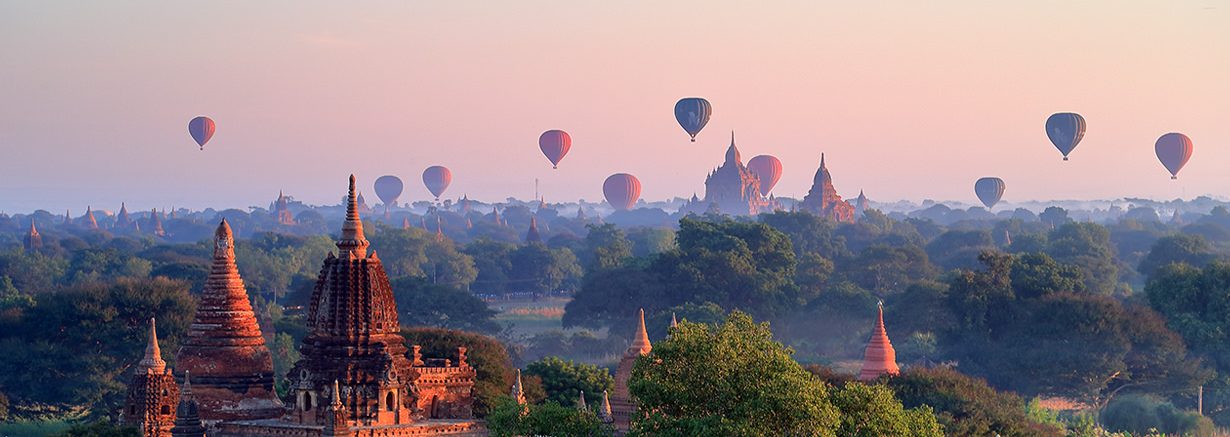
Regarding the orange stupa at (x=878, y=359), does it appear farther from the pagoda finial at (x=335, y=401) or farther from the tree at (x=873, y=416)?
the tree at (x=873, y=416)

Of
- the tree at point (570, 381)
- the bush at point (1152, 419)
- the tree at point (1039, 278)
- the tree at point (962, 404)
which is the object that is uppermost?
the tree at point (1039, 278)

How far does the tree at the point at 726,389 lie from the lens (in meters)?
41.1

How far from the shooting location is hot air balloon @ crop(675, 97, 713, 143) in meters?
185

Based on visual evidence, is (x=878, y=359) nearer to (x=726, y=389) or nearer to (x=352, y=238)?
(x=352, y=238)

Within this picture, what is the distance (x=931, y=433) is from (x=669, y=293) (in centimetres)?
7244

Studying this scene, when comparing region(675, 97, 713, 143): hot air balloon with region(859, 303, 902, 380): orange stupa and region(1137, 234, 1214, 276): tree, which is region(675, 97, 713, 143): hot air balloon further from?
region(859, 303, 902, 380): orange stupa

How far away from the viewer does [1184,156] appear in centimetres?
18388

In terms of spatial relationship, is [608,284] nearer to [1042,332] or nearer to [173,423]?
[1042,332]

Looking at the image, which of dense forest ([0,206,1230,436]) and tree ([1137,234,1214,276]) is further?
tree ([1137,234,1214,276])

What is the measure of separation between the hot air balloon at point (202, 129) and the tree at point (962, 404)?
388 feet

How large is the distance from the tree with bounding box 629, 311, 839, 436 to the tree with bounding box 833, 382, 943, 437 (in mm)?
636

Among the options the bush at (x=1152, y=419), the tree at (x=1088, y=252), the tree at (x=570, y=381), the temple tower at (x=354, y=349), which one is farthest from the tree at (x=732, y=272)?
the temple tower at (x=354, y=349)

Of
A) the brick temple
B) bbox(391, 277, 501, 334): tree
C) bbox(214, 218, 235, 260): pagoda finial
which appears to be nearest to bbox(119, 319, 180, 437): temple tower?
the brick temple

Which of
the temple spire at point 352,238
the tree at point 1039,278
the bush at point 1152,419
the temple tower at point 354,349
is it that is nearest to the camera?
the temple tower at point 354,349
